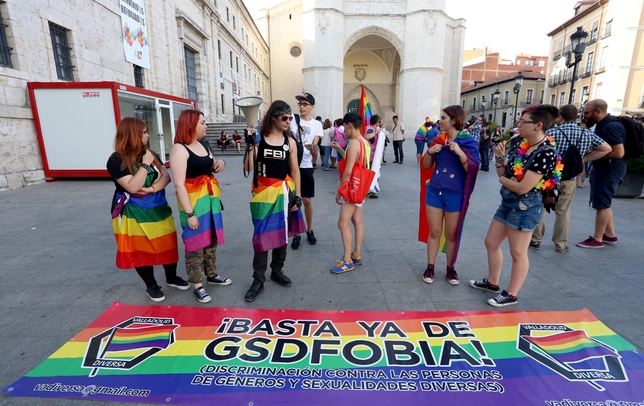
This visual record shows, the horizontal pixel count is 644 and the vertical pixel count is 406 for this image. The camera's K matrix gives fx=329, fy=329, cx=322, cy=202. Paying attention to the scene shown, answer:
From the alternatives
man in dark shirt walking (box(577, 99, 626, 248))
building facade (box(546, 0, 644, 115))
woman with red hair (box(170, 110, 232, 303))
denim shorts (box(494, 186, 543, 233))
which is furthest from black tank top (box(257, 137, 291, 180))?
building facade (box(546, 0, 644, 115))

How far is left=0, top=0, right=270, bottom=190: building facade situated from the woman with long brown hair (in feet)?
26.8

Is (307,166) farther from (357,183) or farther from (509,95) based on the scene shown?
(509,95)

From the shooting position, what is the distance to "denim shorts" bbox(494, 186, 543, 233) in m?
2.93

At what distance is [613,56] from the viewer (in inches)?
1072

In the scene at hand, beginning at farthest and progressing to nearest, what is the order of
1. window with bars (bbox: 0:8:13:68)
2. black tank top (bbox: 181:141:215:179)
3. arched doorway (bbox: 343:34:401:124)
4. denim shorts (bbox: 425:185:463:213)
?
arched doorway (bbox: 343:34:401:124), window with bars (bbox: 0:8:13:68), denim shorts (bbox: 425:185:463:213), black tank top (bbox: 181:141:215:179)

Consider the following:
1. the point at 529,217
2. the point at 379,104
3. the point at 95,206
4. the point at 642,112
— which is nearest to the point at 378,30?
the point at 379,104

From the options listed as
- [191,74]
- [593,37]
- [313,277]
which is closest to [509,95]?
[593,37]

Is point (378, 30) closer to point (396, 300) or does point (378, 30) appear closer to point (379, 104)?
point (379, 104)

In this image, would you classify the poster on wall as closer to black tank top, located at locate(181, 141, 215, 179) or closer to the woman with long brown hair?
the woman with long brown hair

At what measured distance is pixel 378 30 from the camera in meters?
30.2

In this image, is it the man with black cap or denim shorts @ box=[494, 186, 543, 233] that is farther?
the man with black cap

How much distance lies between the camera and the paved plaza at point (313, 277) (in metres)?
2.96

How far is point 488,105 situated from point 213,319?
2050 inches

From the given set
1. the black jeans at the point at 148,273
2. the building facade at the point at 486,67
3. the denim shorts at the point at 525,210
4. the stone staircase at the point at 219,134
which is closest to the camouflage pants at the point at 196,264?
the black jeans at the point at 148,273
